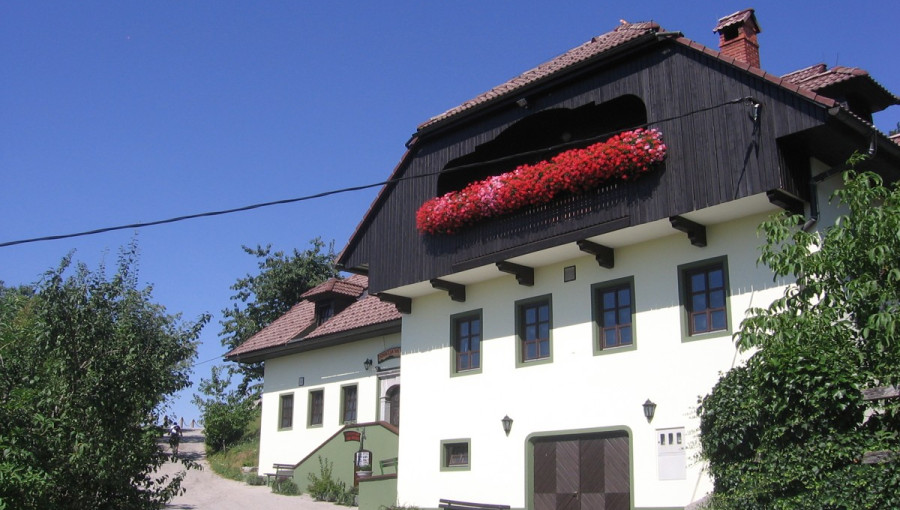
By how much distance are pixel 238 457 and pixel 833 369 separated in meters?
25.4

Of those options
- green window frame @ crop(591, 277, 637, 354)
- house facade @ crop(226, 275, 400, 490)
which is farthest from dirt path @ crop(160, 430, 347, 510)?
green window frame @ crop(591, 277, 637, 354)

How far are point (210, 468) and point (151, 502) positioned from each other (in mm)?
20655

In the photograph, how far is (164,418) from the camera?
11180 millimetres

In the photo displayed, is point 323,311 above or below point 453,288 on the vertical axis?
above

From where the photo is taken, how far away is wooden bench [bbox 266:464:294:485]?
25.6 meters

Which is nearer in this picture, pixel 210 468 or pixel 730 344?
pixel 730 344

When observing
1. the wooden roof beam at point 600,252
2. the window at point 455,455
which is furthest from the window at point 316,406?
the wooden roof beam at point 600,252

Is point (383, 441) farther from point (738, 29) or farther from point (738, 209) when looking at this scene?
point (738, 29)

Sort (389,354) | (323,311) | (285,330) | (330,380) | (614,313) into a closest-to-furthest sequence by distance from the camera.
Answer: (614,313) → (389,354) → (330,380) → (323,311) → (285,330)

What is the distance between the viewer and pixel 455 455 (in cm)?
1872

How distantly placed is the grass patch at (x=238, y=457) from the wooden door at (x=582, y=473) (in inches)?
564

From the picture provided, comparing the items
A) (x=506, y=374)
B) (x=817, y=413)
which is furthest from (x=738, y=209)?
(x=506, y=374)

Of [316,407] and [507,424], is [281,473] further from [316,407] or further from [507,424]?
[507,424]

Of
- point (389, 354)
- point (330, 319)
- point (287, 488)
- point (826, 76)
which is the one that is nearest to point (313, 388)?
point (330, 319)
